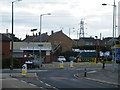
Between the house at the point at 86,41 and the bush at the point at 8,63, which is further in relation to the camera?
the house at the point at 86,41

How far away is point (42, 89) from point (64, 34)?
9939 centimetres

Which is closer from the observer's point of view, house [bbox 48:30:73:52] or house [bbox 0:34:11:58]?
house [bbox 0:34:11:58]

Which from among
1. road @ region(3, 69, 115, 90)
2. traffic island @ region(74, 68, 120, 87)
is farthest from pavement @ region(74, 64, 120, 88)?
road @ region(3, 69, 115, 90)

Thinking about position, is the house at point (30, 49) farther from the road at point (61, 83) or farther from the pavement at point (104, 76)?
the road at point (61, 83)

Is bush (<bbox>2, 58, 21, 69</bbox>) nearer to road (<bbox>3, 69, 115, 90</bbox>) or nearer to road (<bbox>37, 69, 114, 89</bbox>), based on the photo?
road (<bbox>3, 69, 115, 90</bbox>)

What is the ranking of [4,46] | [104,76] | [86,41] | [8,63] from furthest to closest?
[86,41] → [4,46] → [8,63] → [104,76]

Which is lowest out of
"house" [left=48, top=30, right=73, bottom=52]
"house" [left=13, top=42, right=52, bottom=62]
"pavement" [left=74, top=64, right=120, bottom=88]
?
"pavement" [left=74, top=64, right=120, bottom=88]

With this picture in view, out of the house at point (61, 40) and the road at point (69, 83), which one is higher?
the house at point (61, 40)

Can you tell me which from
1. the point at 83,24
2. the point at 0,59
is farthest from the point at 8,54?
the point at 83,24

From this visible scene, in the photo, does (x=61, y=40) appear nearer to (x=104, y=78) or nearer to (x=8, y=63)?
(x=8, y=63)

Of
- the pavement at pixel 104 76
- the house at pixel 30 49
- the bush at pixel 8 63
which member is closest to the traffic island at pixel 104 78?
the pavement at pixel 104 76

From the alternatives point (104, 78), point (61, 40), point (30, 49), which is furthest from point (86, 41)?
point (104, 78)

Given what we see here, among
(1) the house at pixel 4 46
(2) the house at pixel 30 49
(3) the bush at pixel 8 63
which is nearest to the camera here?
(3) the bush at pixel 8 63

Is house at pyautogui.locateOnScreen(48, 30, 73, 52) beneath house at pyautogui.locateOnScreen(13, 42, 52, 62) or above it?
above
